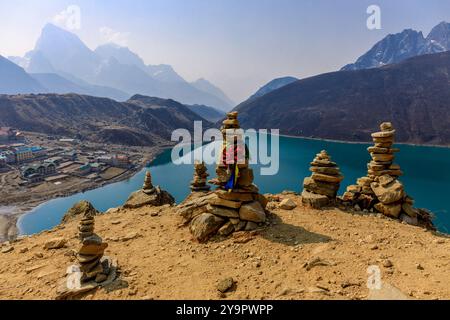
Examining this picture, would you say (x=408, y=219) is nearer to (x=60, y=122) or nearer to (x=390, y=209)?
(x=390, y=209)

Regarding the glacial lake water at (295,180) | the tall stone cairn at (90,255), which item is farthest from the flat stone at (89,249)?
the glacial lake water at (295,180)

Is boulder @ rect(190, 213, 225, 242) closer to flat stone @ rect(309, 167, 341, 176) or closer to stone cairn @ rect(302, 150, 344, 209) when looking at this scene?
stone cairn @ rect(302, 150, 344, 209)

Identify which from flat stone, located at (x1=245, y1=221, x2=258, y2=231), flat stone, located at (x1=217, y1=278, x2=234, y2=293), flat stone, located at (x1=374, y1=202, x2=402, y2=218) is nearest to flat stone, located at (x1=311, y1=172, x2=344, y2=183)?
flat stone, located at (x1=374, y1=202, x2=402, y2=218)

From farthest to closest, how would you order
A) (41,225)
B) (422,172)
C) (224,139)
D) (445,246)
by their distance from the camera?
(422,172)
(41,225)
(224,139)
(445,246)

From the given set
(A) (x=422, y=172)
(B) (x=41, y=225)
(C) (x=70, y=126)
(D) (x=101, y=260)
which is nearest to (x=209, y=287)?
(D) (x=101, y=260)

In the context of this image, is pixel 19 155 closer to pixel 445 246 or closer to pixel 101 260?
pixel 101 260

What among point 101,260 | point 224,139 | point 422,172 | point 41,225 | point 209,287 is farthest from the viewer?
point 422,172

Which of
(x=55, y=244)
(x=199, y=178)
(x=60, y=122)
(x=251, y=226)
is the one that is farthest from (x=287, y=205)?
(x=60, y=122)
